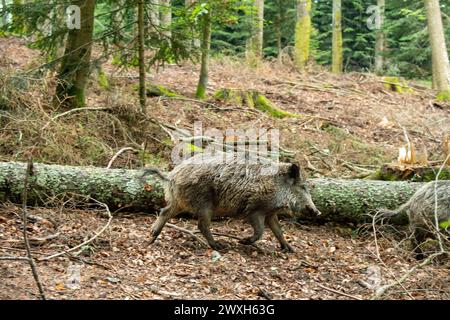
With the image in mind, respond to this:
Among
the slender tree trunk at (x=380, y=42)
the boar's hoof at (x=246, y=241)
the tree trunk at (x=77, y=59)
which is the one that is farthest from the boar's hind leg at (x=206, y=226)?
the slender tree trunk at (x=380, y=42)

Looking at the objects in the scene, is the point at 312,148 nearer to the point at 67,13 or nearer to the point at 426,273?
the point at 426,273

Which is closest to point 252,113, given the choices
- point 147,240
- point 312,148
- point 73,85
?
point 312,148

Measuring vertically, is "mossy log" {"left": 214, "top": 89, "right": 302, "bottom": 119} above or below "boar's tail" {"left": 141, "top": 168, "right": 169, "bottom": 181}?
above

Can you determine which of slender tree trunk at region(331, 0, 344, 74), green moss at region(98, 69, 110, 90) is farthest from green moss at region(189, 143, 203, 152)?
slender tree trunk at region(331, 0, 344, 74)

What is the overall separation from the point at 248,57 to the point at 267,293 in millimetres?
16012

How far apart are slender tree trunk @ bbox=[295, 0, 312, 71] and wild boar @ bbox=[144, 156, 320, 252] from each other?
15.6 metres

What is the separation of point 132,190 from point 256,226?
210 centimetres

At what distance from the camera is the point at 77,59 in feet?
35.0

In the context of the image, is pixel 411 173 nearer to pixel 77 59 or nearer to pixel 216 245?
pixel 216 245

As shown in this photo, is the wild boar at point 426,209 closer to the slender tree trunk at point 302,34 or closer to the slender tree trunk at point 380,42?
the slender tree trunk at point 302,34

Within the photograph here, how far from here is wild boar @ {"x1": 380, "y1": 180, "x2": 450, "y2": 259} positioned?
754cm

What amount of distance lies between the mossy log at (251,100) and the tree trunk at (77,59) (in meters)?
4.69

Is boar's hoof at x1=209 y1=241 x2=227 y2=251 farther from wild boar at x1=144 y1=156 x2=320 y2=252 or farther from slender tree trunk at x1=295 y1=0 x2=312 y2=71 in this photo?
slender tree trunk at x1=295 y1=0 x2=312 y2=71

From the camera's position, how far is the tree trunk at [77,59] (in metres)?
10.6
